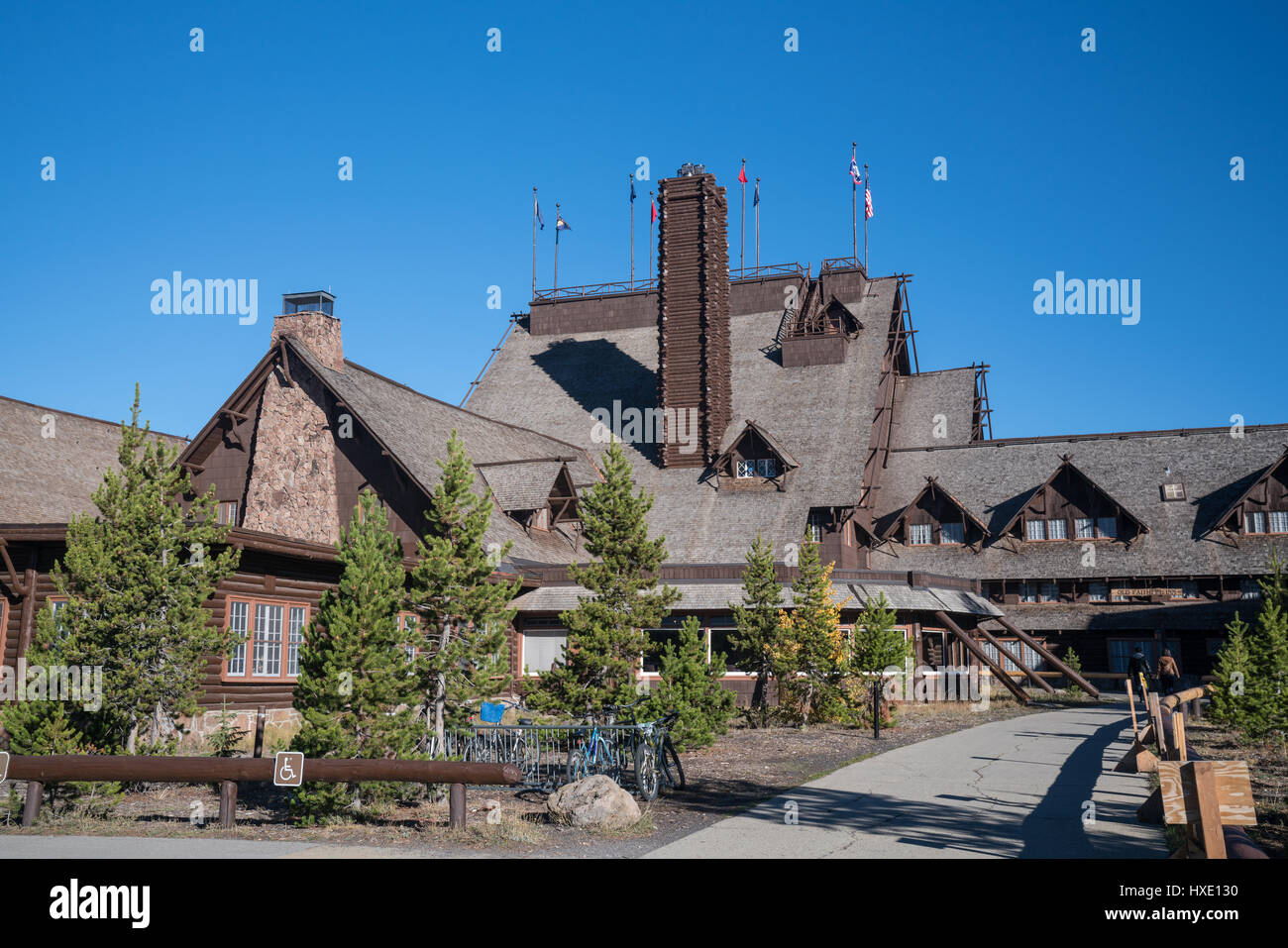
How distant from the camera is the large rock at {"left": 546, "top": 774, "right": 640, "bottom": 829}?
12852 mm

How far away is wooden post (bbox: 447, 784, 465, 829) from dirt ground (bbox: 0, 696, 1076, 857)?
4.7 inches

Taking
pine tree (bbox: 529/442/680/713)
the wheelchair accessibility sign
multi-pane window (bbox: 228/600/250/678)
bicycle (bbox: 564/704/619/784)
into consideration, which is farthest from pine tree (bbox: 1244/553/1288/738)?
multi-pane window (bbox: 228/600/250/678)

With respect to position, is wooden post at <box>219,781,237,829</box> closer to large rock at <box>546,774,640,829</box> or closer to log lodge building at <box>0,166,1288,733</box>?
large rock at <box>546,774,640,829</box>

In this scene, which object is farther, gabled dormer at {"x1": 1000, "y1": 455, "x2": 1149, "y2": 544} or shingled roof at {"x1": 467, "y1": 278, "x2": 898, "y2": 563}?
gabled dormer at {"x1": 1000, "y1": 455, "x2": 1149, "y2": 544}

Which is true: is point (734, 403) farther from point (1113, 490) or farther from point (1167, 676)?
point (1167, 676)

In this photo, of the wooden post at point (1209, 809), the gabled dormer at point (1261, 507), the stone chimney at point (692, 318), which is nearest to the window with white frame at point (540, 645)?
the stone chimney at point (692, 318)

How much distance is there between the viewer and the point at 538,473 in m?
35.3

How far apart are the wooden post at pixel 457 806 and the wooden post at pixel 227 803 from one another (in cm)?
272

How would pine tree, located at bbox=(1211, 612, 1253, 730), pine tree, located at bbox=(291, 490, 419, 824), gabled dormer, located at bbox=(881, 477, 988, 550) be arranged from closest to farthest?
1. pine tree, located at bbox=(291, 490, 419, 824)
2. pine tree, located at bbox=(1211, 612, 1253, 730)
3. gabled dormer, located at bbox=(881, 477, 988, 550)

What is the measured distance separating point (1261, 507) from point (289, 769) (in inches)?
1597

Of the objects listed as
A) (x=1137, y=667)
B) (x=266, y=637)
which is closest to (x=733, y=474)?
(x=1137, y=667)

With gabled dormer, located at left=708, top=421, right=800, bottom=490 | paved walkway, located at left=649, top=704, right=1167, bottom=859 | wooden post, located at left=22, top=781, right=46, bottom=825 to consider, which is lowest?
paved walkway, located at left=649, top=704, right=1167, bottom=859

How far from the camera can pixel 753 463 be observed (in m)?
40.8
